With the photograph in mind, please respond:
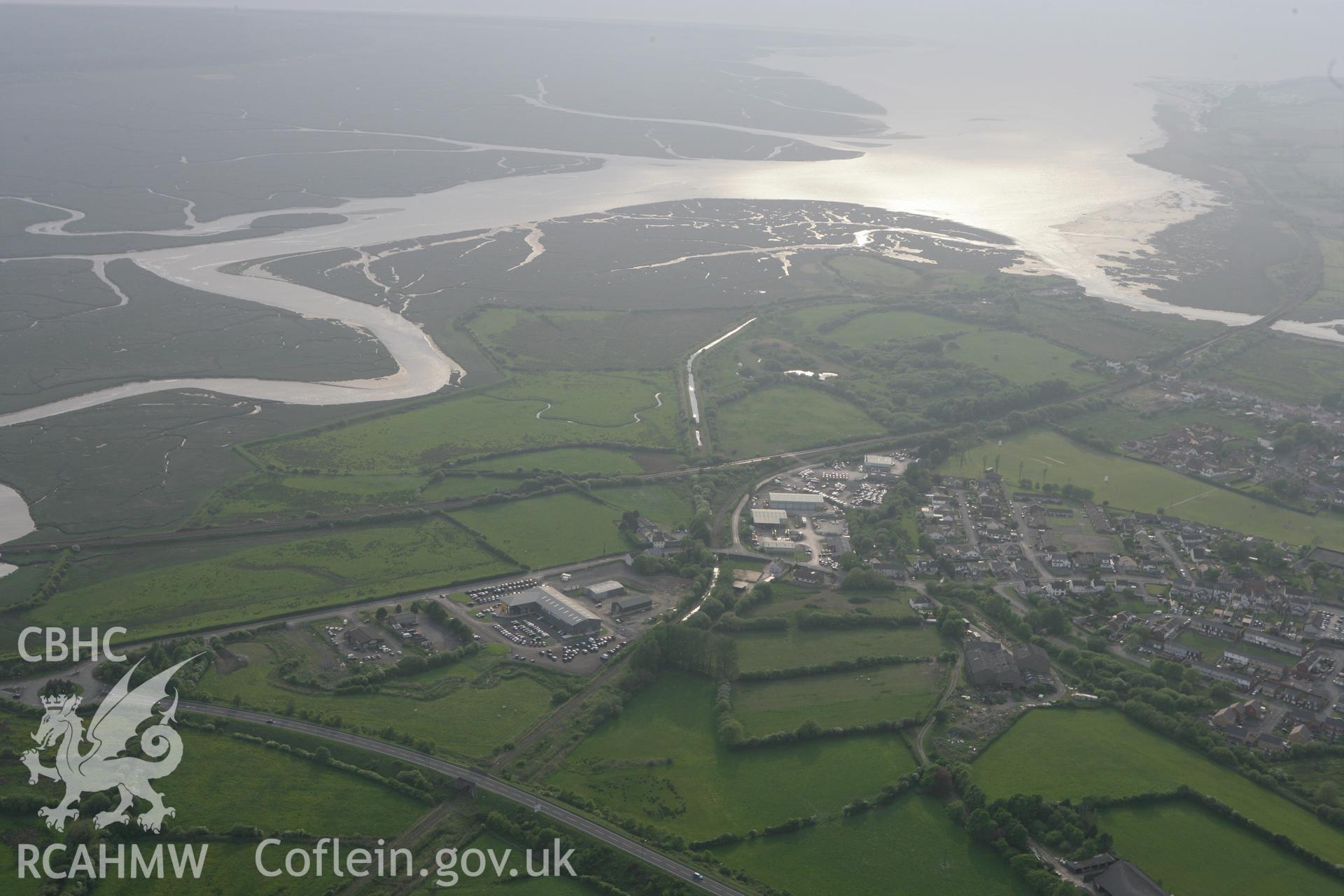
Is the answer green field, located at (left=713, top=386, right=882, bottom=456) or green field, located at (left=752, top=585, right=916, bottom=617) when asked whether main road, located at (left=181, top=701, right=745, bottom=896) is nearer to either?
green field, located at (left=752, top=585, right=916, bottom=617)

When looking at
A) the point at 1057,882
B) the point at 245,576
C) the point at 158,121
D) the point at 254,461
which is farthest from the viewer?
the point at 158,121

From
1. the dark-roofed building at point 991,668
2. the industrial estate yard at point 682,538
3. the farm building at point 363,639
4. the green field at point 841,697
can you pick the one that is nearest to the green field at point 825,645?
the industrial estate yard at point 682,538

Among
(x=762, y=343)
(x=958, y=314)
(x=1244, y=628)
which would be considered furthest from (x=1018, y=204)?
(x=1244, y=628)

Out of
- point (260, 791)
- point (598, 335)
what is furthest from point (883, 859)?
point (598, 335)

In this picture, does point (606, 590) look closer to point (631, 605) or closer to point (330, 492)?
point (631, 605)

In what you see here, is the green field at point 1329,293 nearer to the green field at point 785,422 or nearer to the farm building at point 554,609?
the green field at point 785,422

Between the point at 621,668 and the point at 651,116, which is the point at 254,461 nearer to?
the point at 621,668
